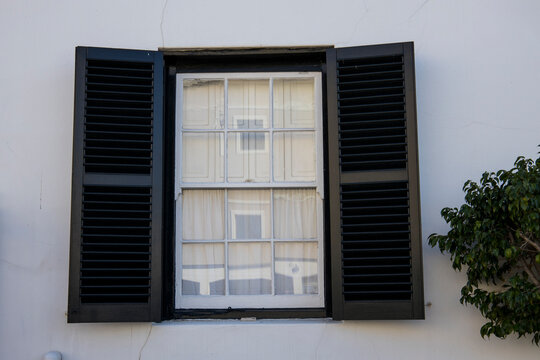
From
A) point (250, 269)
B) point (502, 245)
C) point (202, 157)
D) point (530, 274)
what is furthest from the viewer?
point (202, 157)

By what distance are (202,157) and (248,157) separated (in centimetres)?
32

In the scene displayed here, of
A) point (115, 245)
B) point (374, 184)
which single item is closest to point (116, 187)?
point (115, 245)

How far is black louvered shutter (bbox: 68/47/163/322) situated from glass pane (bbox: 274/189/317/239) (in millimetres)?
817

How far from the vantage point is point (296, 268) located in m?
4.62

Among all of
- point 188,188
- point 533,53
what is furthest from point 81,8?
Result: point 533,53

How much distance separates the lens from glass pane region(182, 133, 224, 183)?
186 inches

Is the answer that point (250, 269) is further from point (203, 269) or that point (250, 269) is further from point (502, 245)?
point (502, 245)

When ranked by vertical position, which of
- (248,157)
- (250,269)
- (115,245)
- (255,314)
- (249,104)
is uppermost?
(249,104)

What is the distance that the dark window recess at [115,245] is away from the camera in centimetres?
430

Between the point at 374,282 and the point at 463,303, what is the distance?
1.93ft

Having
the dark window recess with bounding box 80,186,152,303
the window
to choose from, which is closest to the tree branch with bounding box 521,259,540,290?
the window

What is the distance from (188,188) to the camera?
4684 millimetres

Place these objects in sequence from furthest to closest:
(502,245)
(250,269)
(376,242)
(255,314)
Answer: (250,269), (255,314), (376,242), (502,245)

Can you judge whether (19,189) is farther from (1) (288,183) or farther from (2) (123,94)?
(1) (288,183)
